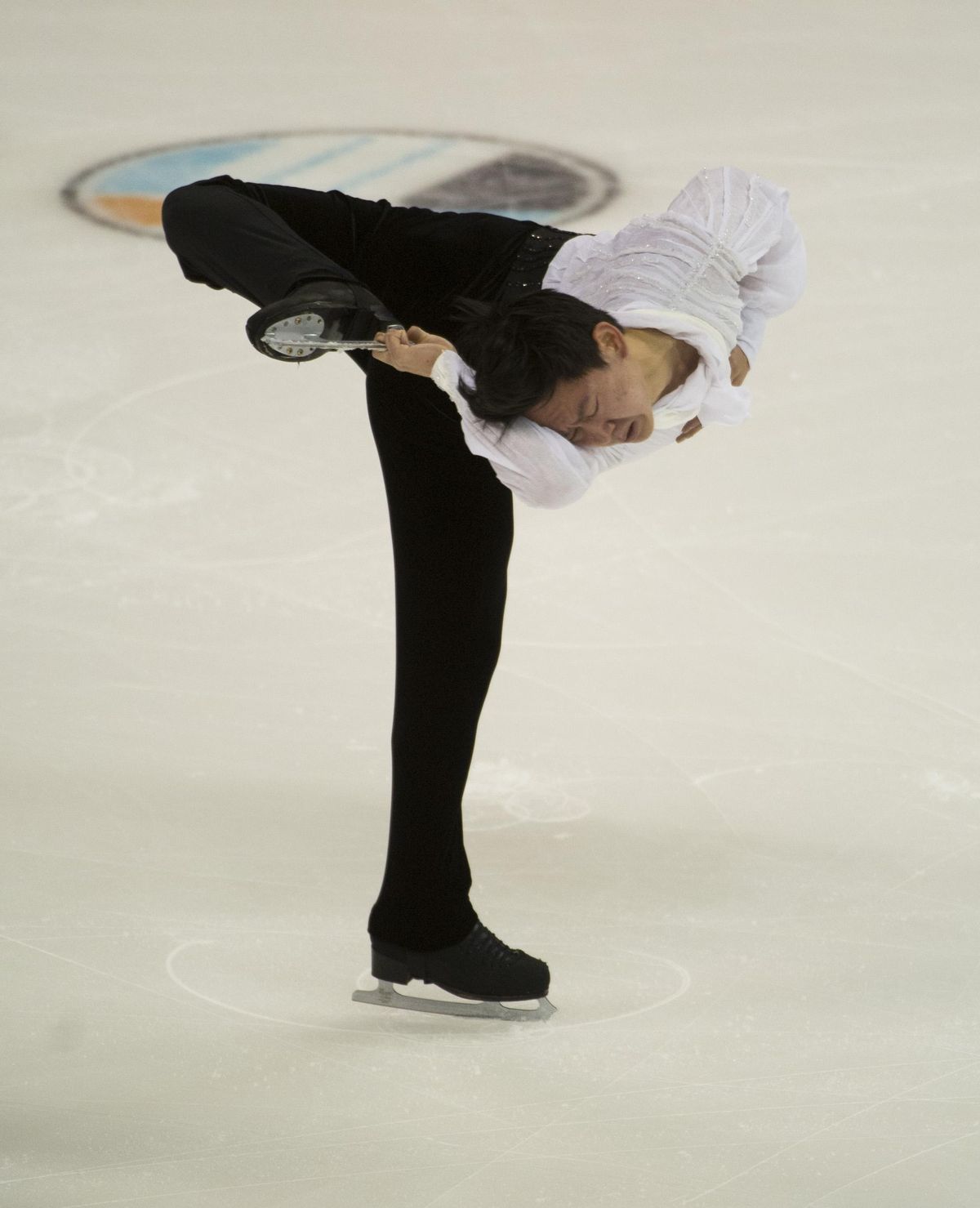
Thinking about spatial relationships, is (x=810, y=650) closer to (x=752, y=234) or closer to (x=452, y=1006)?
(x=452, y=1006)

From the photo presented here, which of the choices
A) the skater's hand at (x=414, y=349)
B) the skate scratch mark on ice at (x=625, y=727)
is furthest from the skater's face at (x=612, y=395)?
the skate scratch mark on ice at (x=625, y=727)

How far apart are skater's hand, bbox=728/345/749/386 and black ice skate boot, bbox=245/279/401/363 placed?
0.44 m

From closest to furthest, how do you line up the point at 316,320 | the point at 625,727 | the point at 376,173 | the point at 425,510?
the point at 316,320
the point at 425,510
the point at 625,727
the point at 376,173

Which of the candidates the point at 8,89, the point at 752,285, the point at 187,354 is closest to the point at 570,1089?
the point at 752,285

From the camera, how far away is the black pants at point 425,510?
178cm

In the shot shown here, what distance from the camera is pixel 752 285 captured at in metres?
1.75

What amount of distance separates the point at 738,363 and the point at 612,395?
313mm

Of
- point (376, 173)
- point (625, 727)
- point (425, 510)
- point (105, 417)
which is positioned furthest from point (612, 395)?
point (376, 173)

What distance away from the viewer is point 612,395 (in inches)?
60.3

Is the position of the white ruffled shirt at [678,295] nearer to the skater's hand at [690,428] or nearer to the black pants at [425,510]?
the skater's hand at [690,428]

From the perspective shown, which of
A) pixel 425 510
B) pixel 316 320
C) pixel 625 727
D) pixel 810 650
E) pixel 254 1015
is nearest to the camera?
pixel 316 320

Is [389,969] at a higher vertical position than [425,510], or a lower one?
lower

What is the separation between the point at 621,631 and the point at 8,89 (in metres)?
2.64

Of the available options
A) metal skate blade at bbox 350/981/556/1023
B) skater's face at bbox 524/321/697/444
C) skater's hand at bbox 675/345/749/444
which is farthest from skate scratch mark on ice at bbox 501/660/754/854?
skater's face at bbox 524/321/697/444
